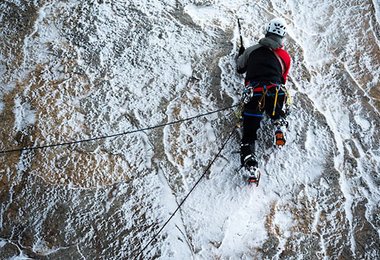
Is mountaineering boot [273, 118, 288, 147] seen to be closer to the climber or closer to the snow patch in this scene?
the climber

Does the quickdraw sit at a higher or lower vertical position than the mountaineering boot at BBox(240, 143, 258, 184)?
higher

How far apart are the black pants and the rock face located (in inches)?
9.7

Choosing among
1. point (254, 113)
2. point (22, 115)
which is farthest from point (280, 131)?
point (22, 115)

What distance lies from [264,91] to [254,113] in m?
0.28

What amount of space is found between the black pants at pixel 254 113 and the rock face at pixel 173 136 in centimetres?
25

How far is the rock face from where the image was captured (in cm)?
371

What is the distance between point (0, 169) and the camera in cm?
400

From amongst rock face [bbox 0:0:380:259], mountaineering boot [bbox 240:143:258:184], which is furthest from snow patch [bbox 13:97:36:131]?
mountaineering boot [bbox 240:143:258:184]

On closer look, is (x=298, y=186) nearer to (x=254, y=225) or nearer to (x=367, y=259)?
(x=254, y=225)

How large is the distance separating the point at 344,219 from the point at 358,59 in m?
2.62

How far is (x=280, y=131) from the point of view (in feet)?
13.8

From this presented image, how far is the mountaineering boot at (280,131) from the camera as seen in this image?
413 cm

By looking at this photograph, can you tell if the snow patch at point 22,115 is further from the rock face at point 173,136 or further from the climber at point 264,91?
the climber at point 264,91

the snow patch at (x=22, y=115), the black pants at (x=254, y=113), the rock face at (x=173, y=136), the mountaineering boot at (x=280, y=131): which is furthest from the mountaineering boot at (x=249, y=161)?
the snow patch at (x=22, y=115)
